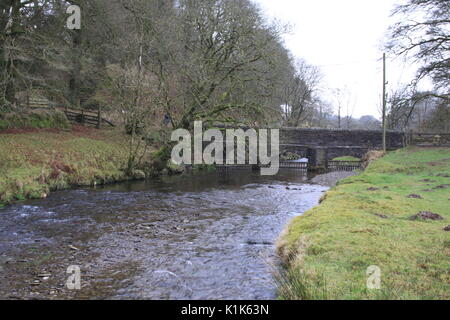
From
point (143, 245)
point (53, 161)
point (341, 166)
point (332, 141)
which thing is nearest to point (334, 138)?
point (332, 141)

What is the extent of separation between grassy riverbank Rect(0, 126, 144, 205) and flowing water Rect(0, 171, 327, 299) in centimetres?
111

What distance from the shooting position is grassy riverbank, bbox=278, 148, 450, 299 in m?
4.65

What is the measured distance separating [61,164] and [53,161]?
41 cm

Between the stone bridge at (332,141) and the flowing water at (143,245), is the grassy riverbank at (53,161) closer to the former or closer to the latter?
the flowing water at (143,245)

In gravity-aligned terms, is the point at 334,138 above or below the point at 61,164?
above

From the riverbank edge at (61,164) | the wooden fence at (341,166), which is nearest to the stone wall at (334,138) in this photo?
the wooden fence at (341,166)

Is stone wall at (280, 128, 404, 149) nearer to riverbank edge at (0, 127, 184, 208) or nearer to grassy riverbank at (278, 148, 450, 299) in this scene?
riverbank edge at (0, 127, 184, 208)

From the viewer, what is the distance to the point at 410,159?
2194 centimetres

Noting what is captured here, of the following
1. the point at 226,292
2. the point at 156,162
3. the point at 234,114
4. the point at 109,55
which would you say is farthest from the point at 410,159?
the point at 109,55

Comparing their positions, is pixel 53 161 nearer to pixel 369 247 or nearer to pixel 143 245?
pixel 143 245

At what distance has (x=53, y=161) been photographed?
56.3 ft

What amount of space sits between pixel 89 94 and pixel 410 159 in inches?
1029

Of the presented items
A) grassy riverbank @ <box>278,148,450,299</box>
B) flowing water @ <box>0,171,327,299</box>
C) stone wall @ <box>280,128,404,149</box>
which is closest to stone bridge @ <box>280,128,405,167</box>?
stone wall @ <box>280,128,404,149</box>

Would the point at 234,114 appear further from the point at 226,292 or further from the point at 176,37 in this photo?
the point at 226,292
